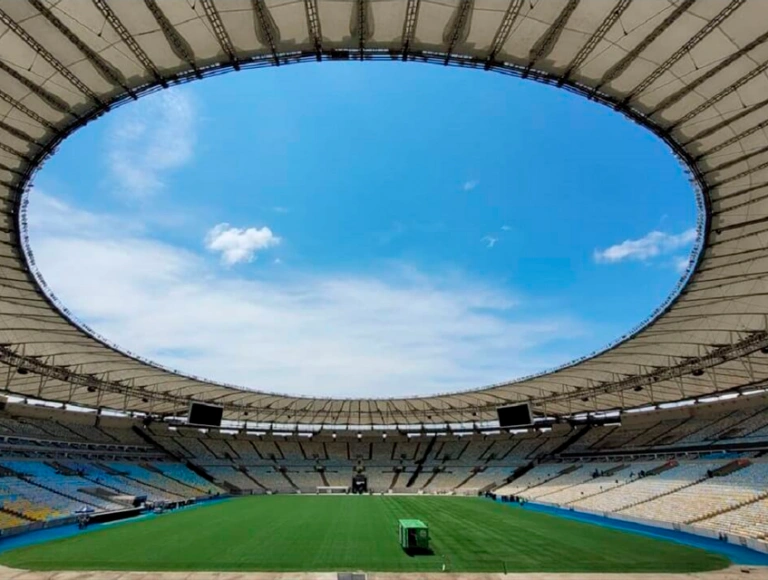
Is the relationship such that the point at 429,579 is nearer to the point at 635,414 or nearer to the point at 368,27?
the point at 368,27

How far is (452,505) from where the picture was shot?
131ft

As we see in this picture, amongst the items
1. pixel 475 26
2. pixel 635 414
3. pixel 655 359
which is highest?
pixel 475 26

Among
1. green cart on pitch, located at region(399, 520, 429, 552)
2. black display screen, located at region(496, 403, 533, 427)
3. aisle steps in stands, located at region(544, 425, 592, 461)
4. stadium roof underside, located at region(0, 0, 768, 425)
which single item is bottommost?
green cart on pitch, located at region(399, 520, 429, 552)

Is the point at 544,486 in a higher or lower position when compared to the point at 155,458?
lower

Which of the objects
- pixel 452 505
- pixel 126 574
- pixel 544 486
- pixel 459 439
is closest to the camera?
pixel 126 574

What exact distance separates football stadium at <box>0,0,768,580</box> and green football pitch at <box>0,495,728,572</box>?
22 centimetres

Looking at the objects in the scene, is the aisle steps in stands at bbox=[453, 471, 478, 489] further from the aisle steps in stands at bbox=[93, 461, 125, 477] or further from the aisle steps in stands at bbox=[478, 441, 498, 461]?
the aisle steps in stands at bbox=[93, 461, 125, 477]

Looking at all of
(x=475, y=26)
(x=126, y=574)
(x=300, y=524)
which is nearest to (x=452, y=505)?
(x=300, y=524)

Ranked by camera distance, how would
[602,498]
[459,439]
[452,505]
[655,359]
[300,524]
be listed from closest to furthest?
[300,524] < [655,359] < [602,498] < [452,505] < [459,439]

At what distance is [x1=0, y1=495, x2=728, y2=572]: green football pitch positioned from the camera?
57.9 ft

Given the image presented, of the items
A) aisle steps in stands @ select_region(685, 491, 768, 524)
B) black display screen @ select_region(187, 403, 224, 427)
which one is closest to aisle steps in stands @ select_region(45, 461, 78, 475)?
black display screen @ select_region(187, 403, 224, 427)

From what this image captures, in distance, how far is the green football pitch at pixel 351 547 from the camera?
1764 centimetres

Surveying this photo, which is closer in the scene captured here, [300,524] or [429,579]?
[429,579]

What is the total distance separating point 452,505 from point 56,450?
36503 millimetres
